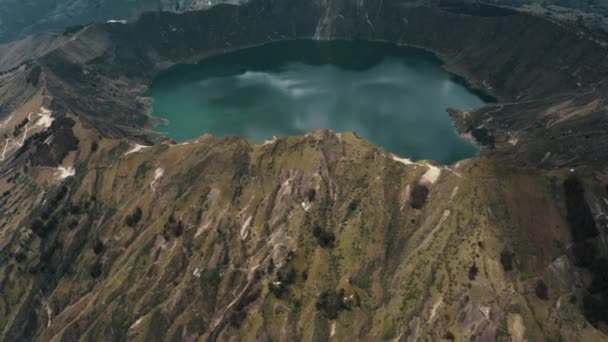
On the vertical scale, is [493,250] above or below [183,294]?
above

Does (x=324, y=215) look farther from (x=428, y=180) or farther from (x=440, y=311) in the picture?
(x=440, y=311)

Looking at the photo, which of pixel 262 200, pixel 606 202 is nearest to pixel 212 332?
pixel 262 200

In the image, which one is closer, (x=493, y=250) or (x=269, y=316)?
(x=493, y=250)

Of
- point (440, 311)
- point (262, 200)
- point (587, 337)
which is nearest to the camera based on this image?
point (587, 337)

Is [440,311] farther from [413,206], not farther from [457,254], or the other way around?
[413,206]

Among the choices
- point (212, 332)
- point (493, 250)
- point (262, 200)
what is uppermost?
point (493, 250)

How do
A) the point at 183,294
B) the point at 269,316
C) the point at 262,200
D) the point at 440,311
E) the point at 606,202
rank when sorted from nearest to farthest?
1. the point at 440,311
2. the point at 606,202
3. the point at 269,316
4. the point at 183,294
5. the point at 262,200

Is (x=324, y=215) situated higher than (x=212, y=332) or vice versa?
(x=324, y=215)

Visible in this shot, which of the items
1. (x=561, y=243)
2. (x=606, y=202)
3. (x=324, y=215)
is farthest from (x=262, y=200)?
(x=606, y=202)

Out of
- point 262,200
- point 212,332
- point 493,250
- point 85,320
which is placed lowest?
point 85,320
